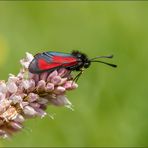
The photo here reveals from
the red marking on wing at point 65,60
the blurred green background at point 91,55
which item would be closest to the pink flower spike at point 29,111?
the red marking on wing at point 65,60

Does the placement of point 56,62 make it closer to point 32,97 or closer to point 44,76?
point 44,76

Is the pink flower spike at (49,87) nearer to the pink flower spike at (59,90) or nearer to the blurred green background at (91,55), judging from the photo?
the pink flower spike at (59,90)

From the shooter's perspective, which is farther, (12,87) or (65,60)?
(65,60)

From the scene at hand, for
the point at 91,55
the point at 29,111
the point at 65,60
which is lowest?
the point at 91,55

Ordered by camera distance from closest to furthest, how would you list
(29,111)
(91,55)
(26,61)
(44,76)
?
(29,111)
(44,76)
(26,61)
(91,55)

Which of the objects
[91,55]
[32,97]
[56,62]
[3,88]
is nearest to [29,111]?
[32,97]

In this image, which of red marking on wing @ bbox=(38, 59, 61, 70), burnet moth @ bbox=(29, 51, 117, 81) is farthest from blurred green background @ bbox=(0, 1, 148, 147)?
red marking on wing @ bbox=(38, 59, 61, 70)

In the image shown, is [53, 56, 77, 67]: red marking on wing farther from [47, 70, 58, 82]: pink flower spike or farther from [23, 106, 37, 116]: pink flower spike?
[23, 106, 37, 116]: pink flower spike
